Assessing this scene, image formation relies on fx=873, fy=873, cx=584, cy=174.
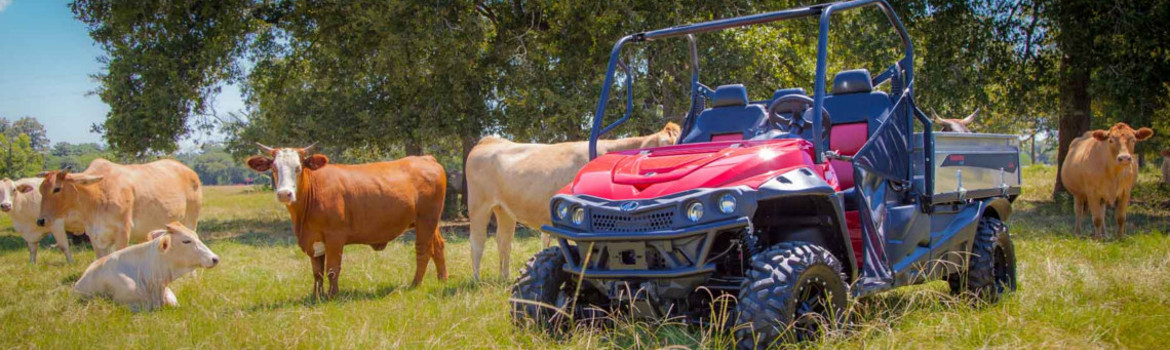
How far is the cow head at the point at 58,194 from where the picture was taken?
1037 centimetres

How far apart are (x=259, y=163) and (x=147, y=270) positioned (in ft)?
4.61

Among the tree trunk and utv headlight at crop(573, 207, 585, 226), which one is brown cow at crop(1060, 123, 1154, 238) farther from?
utv headlight at crop(573, 207, 585, 226)

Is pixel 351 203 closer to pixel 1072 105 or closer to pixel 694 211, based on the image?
pixel 694 211

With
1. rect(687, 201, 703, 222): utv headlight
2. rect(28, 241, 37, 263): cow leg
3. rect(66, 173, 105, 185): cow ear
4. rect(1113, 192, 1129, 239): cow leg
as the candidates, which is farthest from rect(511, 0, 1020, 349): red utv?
rect(28, 241, 37, 263): cow leg

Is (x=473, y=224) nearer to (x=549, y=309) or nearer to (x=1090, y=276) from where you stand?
(x=549, y=309)

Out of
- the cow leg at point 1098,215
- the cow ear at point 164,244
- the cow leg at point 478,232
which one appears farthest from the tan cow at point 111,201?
the cow leg at point 1098,215

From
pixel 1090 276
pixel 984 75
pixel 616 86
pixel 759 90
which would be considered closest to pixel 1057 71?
pixel 984 75

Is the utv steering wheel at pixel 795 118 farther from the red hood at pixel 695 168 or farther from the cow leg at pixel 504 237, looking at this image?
the cow leg at pixel 504 237

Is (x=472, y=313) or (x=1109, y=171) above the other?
(x=1109, y=171)

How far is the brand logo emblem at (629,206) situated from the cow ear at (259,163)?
4738 millimetres

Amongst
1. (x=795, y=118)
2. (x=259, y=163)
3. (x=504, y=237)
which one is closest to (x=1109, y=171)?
(x=504, y=237)

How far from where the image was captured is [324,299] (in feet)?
26.4

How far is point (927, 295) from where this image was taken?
6.41m

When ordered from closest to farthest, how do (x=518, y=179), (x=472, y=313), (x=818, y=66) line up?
(x=818, y=66) → (x=472, y=313) → (x=518, y=179)
